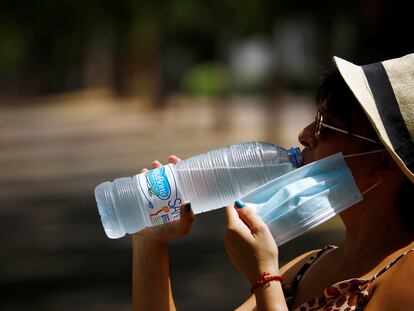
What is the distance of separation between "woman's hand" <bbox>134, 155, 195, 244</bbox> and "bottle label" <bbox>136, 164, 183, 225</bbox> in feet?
0.11

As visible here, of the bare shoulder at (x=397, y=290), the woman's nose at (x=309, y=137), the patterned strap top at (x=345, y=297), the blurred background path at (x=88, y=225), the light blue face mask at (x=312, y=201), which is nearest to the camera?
the bare shoulder at (x=397, y=290)

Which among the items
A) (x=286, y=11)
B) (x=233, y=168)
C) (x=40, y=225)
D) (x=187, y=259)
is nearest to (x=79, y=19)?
(x=286, y=11)

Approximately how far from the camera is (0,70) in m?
78.9

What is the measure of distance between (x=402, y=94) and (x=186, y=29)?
49.7 metres

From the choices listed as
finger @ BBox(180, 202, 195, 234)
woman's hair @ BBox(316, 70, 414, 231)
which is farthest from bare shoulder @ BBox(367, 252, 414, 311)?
finger @ BBox(180, 202, 195, 234)

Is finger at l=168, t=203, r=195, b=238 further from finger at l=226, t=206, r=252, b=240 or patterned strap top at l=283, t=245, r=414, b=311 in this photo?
patterned strap top at l=283, t=245, r=414, b=311

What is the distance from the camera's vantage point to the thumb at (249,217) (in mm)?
2359

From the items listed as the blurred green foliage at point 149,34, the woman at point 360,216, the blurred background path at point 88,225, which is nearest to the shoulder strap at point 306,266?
the woman at point 360,216

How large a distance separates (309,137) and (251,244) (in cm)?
40

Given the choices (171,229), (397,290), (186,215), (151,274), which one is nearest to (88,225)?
(151,274)

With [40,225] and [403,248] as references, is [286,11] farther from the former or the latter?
[403,248]

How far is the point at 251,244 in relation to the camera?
232 cm

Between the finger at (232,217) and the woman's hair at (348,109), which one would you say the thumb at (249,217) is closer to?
the finger at (232,217)

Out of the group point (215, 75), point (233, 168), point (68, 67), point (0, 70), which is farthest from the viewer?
point (0, 70)
